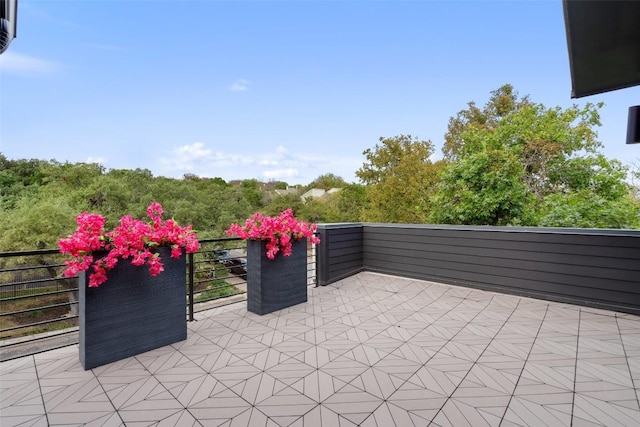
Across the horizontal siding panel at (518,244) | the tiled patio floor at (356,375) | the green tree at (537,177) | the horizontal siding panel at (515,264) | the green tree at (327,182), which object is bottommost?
the tiled patio floor at (356,375)

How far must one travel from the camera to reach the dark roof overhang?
1405mm

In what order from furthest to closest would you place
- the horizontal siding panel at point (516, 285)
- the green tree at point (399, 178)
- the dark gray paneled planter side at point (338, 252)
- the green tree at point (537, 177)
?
the green tree at point (399, 178), the green tree at point (537, 177), the dark gray paneled planter side at point (338, 252), the horizontal siding panel at point (516, 285)

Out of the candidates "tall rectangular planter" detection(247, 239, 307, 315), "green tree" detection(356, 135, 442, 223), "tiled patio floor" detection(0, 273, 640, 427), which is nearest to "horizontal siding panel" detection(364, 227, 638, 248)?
"tiled patio floor" detection(0, 273, 640, 427)

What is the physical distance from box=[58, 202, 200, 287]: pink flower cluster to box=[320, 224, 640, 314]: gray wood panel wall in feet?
8.31

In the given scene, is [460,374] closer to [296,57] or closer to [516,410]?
[516,410]

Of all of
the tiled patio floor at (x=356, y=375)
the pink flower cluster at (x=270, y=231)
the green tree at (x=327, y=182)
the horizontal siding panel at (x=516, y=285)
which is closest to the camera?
the tiled patio floor at (x=356, y=375)

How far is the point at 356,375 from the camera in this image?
2258 mm

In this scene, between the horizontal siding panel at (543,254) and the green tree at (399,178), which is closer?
the horizontal siding panel at (543,254)

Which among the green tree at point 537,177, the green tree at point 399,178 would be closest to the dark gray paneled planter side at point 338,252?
the green tree at point 537,177

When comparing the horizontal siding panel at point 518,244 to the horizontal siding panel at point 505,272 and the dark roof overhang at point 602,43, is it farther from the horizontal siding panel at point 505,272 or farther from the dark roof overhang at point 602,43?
the dark roof overhang at point 602,43

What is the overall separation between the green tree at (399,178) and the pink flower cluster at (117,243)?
6.98 metres

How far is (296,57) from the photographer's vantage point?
8.84 m

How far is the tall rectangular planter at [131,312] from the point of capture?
7.65 feet

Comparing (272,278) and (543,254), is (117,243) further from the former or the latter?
(543,254)
